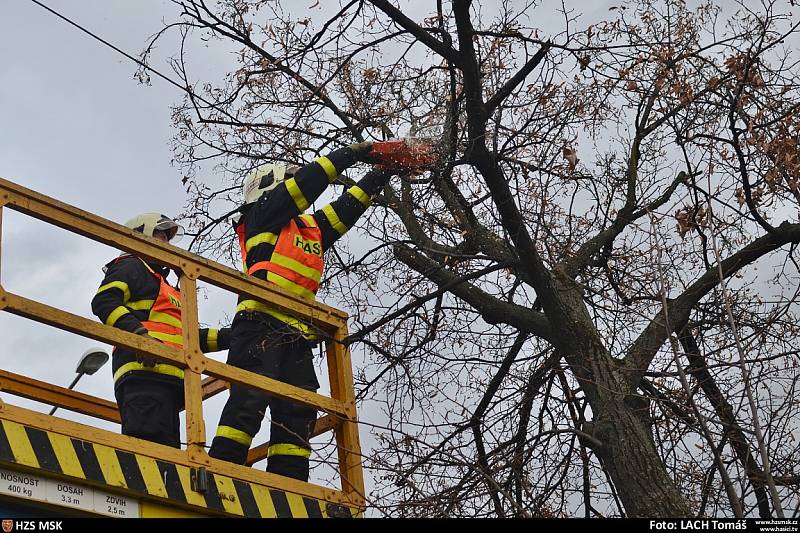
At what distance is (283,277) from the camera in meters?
7.10

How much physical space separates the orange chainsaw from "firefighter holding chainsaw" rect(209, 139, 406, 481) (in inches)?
2.9

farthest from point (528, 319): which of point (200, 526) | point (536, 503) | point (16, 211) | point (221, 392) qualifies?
point (16, 211)

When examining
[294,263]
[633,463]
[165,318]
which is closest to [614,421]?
[633,463]

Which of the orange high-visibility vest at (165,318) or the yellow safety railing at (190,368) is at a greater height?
Answer: the orange high-visibility vest at (165,318)

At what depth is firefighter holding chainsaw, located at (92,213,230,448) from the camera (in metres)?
6.73

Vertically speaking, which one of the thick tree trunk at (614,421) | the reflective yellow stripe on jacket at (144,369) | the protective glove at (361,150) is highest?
the protective glove at (361,150)

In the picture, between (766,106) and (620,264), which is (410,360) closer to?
(620,264)

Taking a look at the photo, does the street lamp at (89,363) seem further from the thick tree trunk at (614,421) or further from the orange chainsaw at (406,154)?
the thick tree trunk at (614,421)

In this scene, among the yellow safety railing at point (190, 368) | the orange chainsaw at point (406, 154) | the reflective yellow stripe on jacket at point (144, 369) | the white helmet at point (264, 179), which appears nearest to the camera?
the yellow safety railing at point (190, 368)

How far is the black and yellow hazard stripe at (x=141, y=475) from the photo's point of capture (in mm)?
4680

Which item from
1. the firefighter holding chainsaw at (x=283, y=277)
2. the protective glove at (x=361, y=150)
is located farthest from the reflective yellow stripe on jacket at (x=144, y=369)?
the protective glove at (x=361, y=150)

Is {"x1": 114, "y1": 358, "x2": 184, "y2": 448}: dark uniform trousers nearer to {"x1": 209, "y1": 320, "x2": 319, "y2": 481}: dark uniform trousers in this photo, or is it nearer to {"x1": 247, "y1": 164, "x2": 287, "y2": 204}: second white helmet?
{"x1": 209, "y1": 320, "x2": 319, "y2": 481}: dark uniform trousers

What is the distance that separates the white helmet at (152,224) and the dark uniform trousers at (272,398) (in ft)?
4.42

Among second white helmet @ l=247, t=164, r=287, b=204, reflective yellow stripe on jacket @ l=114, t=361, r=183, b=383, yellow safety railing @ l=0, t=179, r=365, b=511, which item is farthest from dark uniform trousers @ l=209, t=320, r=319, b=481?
second white helmet @ l=247, t=164, r=287, b=204
